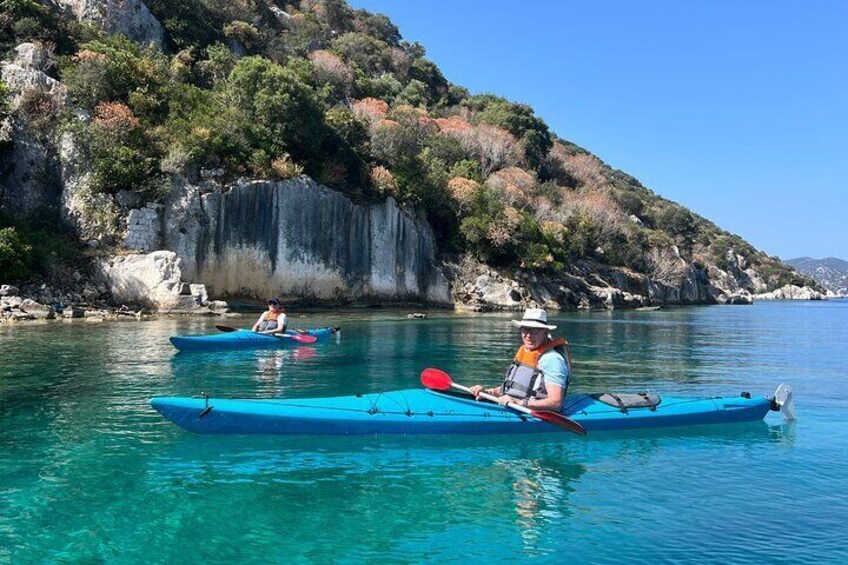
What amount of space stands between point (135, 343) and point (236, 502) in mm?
13013

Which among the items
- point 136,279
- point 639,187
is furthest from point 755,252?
point 136,279

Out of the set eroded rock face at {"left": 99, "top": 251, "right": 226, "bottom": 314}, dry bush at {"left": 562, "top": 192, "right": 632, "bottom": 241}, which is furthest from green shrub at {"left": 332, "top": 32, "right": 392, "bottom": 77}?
eroded rock face at {"left": 99, "top": 251, "right": 226, "bottom": 314}

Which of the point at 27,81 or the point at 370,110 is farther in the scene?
the point at 370,110

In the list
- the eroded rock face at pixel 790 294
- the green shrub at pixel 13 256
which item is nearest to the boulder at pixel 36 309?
the green shrub at pixel 13 256

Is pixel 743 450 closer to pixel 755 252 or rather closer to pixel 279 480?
pixel 279 480

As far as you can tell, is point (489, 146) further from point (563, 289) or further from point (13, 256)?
point (13, 256)

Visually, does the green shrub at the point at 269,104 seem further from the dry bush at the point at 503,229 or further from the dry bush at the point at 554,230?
the dry bush at the point at 554,230

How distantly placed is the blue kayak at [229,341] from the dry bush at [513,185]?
33787 mm

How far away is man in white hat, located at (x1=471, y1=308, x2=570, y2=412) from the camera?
8.57 m

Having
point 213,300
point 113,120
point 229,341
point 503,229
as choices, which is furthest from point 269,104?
point 229,341

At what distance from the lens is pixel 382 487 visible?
23.1 ft

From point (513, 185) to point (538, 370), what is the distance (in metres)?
44.4

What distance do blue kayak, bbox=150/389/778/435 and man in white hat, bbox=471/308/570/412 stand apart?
30 centimetres

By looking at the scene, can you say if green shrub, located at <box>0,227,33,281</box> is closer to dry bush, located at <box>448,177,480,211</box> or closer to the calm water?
the calm water
